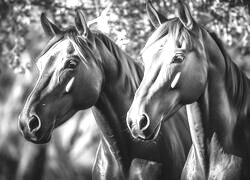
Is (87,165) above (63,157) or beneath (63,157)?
beneath

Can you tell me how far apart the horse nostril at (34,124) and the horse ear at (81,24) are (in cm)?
89

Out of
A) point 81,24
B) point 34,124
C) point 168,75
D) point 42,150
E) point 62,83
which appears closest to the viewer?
point 168,75

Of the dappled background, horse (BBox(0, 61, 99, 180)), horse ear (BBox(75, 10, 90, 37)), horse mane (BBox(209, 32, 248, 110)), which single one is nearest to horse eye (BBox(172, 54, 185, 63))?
horse mane (BBox(209, 32, 248, 110))

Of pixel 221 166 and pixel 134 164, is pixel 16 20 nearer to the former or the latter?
pixel 134 164

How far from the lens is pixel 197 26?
6355 mm

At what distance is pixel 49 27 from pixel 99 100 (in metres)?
0.81

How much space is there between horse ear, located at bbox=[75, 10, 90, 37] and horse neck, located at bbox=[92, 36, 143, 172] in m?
0.17

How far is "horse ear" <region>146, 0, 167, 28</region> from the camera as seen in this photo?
6.59 metres

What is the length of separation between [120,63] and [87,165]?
11305 millimetres

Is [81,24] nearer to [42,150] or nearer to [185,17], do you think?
[185,17]

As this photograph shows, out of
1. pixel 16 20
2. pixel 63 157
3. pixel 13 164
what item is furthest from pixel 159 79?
pixel 13 164

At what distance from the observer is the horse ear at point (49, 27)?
714 centimetres

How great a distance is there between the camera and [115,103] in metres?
7.01

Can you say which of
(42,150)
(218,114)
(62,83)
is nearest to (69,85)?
(62,83)
